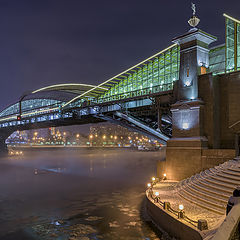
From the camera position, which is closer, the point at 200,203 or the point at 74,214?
the point at 200,203

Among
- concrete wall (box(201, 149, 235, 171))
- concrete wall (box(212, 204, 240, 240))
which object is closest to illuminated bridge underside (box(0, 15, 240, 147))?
concrete wall (box(201, 149, 235, 171))

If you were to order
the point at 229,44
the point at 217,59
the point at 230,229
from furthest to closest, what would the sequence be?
1. the point at 217,59
2. the point at 229,44
3. the point at 230,229

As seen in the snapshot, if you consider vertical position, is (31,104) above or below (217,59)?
above

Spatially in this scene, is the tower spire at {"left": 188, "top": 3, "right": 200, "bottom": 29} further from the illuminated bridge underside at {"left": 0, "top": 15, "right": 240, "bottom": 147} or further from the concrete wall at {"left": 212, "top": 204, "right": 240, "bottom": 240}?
the concrete wall at {"left": 212, "top": 204, "right": 240, "bottom": 240}

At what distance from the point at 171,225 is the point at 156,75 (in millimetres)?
23315

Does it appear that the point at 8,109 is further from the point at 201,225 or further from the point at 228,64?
the point at 201,225

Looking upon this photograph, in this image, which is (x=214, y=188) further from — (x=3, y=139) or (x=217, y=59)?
(x=3, y=139)

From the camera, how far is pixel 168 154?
2308 cm

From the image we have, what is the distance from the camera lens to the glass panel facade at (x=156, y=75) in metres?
30.4

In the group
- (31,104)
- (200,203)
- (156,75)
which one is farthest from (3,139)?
(200,203)

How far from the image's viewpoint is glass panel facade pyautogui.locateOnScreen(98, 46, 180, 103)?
3044 centimetres

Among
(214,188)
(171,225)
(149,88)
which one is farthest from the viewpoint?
(149,88)

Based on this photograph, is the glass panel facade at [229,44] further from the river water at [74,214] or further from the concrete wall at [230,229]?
the concrete wall at [230,229]

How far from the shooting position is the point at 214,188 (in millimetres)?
14258
